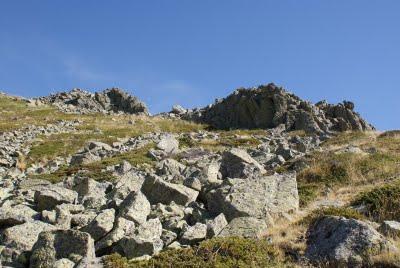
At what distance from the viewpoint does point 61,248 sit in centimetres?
1088

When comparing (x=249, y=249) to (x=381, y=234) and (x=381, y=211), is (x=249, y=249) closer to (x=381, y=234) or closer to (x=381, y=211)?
(x=381, y=234)

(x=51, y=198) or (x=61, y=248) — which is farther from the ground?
(x=51, y=198)

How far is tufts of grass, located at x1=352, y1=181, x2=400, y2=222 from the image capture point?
1442 centimetres

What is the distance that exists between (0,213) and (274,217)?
7.30 metres

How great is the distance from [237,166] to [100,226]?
995 cm

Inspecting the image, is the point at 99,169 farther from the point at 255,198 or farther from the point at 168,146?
the point at 255,198

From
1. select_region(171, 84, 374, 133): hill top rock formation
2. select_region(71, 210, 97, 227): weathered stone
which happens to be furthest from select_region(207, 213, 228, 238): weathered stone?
select_region(171, 84, 374, 133): hill top rock formation

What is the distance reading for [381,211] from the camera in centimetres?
1455

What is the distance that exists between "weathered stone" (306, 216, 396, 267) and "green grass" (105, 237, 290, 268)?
33.0 inches

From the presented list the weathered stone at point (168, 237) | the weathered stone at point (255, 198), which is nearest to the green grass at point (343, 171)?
the weathered stone at point (255, 198)

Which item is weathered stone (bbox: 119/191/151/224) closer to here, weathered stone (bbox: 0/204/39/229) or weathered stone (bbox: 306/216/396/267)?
weathered stone (bbox: 0/204/39/229)

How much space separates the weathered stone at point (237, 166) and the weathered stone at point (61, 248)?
1050cm

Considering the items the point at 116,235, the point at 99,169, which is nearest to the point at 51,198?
the point at 116,235

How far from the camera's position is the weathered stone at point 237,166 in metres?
21.0
